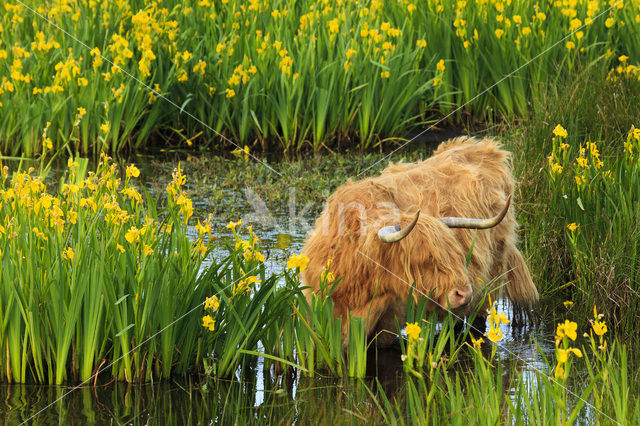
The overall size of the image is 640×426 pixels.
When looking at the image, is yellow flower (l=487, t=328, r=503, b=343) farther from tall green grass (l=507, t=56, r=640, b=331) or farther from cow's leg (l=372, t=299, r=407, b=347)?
tall green grass (l=507, t=56, r=640, b=331)

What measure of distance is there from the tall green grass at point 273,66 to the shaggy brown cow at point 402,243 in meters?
3.60

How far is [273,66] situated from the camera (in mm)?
8438

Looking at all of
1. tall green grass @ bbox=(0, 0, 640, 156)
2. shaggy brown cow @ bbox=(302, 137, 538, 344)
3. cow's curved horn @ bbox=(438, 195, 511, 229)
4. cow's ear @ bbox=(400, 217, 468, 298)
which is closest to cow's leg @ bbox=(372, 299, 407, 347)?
shaggy brown cow @ bbox=(302, 137, 538, 344)

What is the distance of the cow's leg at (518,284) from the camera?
496 centimetres

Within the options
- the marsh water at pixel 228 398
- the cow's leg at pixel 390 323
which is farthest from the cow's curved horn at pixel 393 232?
the marsh water at pixel 228 398

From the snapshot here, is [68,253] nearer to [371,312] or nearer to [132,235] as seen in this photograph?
[132,235]

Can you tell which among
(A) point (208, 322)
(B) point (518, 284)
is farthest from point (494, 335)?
(B) point (518, 284)

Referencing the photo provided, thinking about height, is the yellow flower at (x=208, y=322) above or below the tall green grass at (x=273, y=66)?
below

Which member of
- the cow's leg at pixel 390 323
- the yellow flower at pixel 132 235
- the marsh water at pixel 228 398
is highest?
the yellow flower at pixel 132 235

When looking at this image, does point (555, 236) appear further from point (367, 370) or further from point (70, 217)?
point (70, 217)

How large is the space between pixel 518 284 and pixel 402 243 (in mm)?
1064

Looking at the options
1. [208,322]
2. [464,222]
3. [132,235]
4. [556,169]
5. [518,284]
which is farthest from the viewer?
[556,169]

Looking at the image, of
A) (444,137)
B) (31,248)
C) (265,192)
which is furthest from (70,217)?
(444,137)

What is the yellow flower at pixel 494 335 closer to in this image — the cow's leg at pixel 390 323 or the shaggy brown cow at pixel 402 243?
the shaggy brown cow at pixel 402 243
